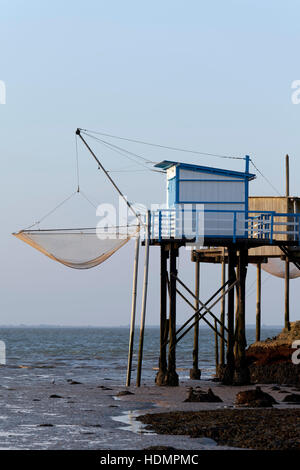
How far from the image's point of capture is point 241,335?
3531 centimetres

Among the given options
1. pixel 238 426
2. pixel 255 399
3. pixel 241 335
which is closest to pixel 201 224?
pixel 241 335

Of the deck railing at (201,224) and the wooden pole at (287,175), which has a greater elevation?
the wooden pole at (287,175)

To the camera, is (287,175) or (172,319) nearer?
(172,319)

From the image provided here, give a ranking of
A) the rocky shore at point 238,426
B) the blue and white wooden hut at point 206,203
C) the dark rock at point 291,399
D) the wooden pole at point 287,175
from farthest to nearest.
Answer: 1. the wooden pole at point 287,175
2. the blue and white wooden hut at point 206,203
3. the dark rock at point 291,399
4. the rocky shore at point 238,426

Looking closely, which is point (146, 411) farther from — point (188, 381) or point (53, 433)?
point (188, 381)

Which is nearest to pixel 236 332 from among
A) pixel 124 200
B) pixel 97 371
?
pixel 124 200

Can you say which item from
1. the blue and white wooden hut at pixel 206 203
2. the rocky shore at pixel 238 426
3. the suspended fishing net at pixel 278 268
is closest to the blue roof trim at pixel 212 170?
the blue and white wooden hut at pixel 206 203

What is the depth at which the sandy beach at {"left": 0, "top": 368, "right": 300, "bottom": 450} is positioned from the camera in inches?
835

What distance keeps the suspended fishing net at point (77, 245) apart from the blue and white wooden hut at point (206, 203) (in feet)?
7.25

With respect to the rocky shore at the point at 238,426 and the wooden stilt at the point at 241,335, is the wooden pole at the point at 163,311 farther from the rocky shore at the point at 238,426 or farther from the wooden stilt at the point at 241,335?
the rocky shore at the point at 238,426

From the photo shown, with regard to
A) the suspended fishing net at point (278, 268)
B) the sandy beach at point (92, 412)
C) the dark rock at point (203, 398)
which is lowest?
the sandy beach at point (92, 412)

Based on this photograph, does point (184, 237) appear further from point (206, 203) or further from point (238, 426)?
point (238, 426)

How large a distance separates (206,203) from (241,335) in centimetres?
582

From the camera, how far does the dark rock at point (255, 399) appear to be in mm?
26969
